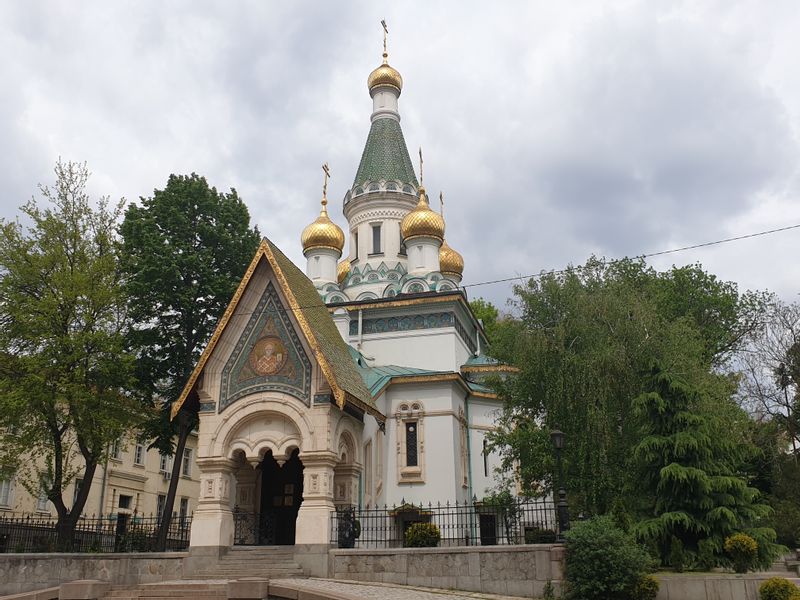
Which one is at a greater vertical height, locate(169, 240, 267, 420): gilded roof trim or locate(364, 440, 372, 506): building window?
locate(169, 240, 267, 420): gilded roof trim

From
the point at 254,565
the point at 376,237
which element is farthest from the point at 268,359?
the point at 376,237

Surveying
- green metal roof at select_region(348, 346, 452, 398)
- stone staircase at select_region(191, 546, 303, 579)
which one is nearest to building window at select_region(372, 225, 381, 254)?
green metal roof at select_region(348, 346, 452, 398)

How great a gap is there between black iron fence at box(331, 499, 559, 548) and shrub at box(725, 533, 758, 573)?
158 inches

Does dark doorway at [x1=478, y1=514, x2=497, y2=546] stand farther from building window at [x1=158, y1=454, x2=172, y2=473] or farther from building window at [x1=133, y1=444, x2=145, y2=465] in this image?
building window at [x1=158, y1=454, x2=172, y2=473]

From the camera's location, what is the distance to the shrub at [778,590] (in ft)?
33.7

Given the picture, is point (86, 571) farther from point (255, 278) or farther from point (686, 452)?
point (686, 452)

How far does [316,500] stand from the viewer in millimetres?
15281

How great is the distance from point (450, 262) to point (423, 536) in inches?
660

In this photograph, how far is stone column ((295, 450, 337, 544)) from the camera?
1491 centimetres

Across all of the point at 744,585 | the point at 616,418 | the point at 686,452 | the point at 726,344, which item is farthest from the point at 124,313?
the point at 726,344

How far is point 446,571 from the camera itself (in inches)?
516

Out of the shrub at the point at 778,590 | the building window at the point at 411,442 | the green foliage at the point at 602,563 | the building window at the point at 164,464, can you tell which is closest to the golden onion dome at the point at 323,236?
the building window at the point at 411,442

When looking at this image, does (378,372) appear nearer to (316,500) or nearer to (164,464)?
(316,500)

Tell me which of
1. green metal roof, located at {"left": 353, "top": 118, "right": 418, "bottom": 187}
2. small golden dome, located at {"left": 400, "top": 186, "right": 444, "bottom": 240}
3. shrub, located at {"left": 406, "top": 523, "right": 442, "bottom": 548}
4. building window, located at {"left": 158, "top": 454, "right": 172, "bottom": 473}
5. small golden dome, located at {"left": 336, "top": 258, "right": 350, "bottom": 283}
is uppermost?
green metal roof, located at {"left": 353, "top": 118, "right": 418, "bottom": 187}
